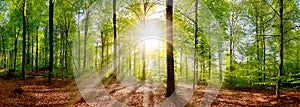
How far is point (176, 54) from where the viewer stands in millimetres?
19109

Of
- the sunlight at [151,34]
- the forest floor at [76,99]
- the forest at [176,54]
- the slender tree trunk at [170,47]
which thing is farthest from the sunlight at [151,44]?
the slender tree trunk at [170,47]

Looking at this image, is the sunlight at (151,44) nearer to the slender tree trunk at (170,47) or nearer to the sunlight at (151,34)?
the sunlight at (151,34)

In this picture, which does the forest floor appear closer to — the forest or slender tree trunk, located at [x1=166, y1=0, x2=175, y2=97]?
the forest

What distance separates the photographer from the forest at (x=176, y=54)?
11.8 meters

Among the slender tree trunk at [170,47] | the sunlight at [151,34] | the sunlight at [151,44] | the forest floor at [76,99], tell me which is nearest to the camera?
the forest floor at [76,99]

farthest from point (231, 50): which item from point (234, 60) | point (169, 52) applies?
point (169, 52)

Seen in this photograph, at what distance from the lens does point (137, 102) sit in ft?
35.3

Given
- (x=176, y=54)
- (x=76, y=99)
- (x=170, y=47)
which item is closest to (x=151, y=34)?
(x=176, y=54)

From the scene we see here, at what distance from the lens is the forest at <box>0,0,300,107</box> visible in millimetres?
11798

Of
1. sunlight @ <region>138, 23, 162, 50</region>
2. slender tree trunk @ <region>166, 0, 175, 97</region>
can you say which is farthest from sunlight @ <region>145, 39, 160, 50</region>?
slender tree trunk @ <region>166, 0, 175, 97</region>

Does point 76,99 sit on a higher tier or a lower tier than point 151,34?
lower

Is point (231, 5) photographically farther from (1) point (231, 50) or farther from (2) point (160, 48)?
(2) point (160, 48)

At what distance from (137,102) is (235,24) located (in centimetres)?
2132

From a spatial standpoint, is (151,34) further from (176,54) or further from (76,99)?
(76,99)
